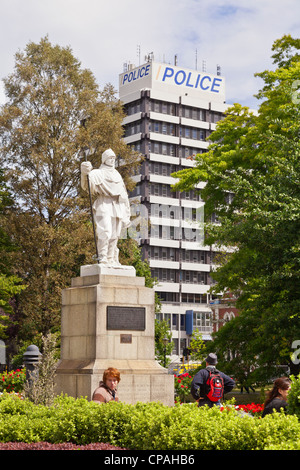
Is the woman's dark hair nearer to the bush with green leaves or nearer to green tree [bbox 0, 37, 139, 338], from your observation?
the bush with green leaves

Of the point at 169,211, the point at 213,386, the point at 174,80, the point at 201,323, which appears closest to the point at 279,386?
the point at 213,386

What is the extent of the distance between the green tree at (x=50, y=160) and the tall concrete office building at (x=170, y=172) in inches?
1928

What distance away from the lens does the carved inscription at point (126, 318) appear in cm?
1667

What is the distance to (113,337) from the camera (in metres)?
16.6

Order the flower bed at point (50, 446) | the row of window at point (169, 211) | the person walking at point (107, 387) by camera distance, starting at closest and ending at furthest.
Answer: the flower bed at point (50, 446) < the person walking at point (107, 387) < the row of window at point (169, 211)

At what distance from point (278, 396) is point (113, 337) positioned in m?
6.68

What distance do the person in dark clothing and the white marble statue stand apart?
759cm

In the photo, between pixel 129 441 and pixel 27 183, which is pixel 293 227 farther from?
pixel 27 183

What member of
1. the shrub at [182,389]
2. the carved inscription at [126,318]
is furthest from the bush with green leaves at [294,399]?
the shrub at [182,389]

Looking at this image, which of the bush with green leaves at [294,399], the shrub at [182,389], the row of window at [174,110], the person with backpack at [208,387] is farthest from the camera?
the row of window at [174,110]

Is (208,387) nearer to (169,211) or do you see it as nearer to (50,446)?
(50,446)

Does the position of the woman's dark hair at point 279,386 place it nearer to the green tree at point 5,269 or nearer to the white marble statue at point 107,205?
the white marble statue at point 107,205

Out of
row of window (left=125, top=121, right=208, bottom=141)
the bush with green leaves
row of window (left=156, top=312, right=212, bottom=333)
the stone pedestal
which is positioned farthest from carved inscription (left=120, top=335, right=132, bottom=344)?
row of window (left=125, top=121, right=208, bottom=141)

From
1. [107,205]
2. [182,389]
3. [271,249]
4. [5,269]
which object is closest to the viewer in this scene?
[107,205]
